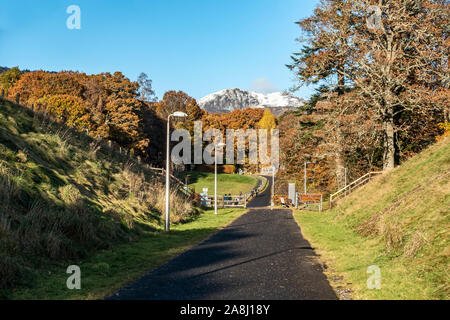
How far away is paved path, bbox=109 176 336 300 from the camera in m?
7.62

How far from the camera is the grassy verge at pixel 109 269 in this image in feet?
25.4

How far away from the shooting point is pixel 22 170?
542 inches

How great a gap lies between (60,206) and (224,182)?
69.8m

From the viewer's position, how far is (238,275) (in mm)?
9367

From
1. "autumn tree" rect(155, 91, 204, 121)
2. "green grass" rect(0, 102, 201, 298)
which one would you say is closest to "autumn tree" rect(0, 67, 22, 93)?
"autumn tree" rect(155, 91, 204, 121)

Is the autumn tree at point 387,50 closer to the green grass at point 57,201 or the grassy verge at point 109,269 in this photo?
the green grass at point 57,201

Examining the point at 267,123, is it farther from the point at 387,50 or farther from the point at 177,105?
the point at 387,50

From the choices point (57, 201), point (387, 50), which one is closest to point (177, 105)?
point (387, 50)

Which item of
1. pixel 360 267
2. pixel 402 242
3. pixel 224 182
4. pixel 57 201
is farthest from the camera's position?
pixel 224 182

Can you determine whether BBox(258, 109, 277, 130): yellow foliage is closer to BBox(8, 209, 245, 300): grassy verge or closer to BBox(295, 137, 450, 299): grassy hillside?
BBox(295, 137, 450, 299): grassy hillside

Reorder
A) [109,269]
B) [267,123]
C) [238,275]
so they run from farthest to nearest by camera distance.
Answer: [267,123] → [109,269] → [238,275]

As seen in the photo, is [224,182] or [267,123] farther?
[267,123]

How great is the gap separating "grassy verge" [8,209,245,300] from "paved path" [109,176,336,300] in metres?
0.46
